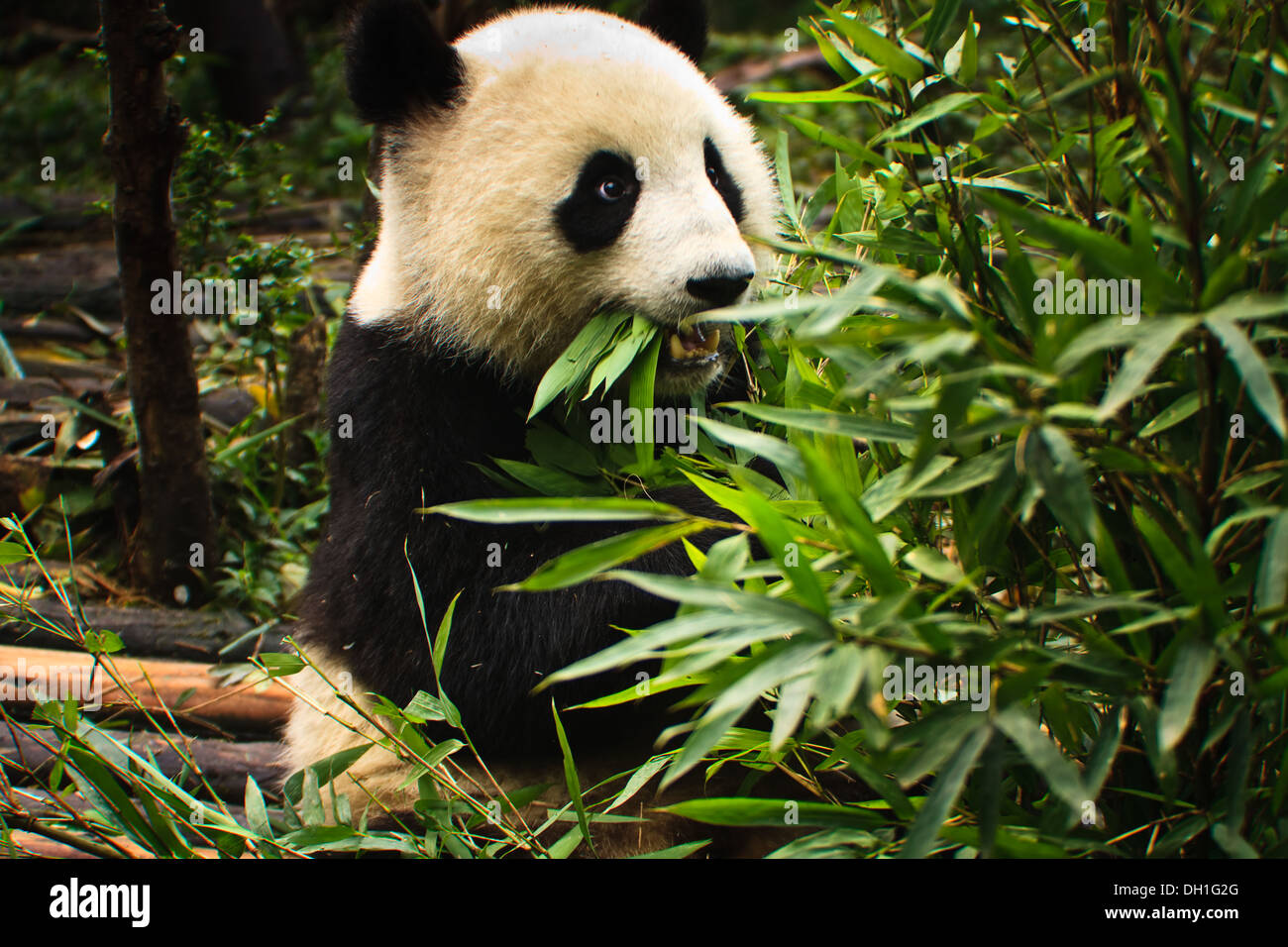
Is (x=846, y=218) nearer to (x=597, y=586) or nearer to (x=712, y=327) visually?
(x=712, y=327)

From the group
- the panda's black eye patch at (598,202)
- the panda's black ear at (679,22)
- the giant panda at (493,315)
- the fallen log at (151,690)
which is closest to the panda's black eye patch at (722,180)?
the giant panda at (493,315)

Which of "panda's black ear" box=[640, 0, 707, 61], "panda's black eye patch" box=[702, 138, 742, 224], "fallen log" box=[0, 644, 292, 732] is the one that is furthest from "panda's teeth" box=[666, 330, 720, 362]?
"fallen log" box=[0, 644, 292, 732]

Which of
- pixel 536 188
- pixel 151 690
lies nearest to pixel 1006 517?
pixel 536 188

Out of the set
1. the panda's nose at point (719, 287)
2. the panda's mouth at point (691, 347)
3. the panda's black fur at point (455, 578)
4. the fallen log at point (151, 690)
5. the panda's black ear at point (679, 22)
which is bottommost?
the fallen log at point (151, 690)

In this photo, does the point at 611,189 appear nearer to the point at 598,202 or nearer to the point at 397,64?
the point at 598,202

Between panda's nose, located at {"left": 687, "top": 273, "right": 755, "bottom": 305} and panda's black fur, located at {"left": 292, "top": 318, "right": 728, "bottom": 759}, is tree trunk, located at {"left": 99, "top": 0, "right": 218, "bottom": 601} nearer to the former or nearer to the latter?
panda's black fur, located at {"left": 292, "top": 318, "right": 728, "bottom": 759}

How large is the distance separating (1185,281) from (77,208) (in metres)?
7.45

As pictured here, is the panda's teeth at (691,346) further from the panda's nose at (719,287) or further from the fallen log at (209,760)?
the fallen log at (209,760)

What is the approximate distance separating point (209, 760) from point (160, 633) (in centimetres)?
58

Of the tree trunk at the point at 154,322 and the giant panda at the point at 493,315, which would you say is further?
the tree trunk at the point at 154,322

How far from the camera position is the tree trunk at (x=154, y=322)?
Result: 2.92 meters

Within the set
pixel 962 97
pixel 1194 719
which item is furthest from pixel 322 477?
pixel 1194 719

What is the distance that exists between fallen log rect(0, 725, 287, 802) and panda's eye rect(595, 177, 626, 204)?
1891 mm

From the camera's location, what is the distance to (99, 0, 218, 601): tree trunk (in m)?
2.92
